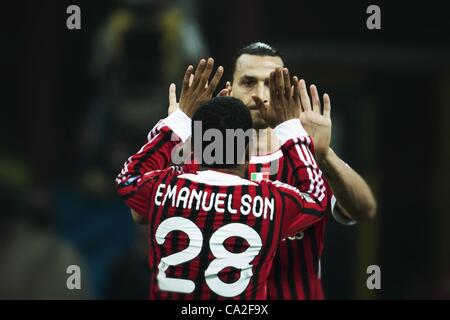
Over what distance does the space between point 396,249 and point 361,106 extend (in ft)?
4.61

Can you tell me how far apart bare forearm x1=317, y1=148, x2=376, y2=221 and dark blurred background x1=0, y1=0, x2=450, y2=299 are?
2.69 m

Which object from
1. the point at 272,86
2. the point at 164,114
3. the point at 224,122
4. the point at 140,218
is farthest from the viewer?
the point at 164,114

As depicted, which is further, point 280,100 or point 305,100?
point 305,100

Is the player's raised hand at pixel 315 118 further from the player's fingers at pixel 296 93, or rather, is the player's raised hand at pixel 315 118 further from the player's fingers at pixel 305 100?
the player's fingers at pixel 296 93

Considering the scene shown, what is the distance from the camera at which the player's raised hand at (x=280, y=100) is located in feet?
13.6

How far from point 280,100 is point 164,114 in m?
3.44

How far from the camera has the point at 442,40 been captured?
333 inches

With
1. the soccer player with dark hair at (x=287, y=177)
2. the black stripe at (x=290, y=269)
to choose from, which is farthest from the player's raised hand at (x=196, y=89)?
the black stripe at (x=290, y=269)

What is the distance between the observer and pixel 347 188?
4562 mm

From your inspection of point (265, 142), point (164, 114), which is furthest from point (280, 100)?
point (164, 114)

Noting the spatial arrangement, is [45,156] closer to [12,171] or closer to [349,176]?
[12,171]

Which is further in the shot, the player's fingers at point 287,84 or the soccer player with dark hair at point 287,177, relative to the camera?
the soccer player with dark hair at point 287,177

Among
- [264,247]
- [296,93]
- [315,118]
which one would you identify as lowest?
[264,247]

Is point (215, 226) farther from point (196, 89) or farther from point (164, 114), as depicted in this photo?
point (164, 114)
